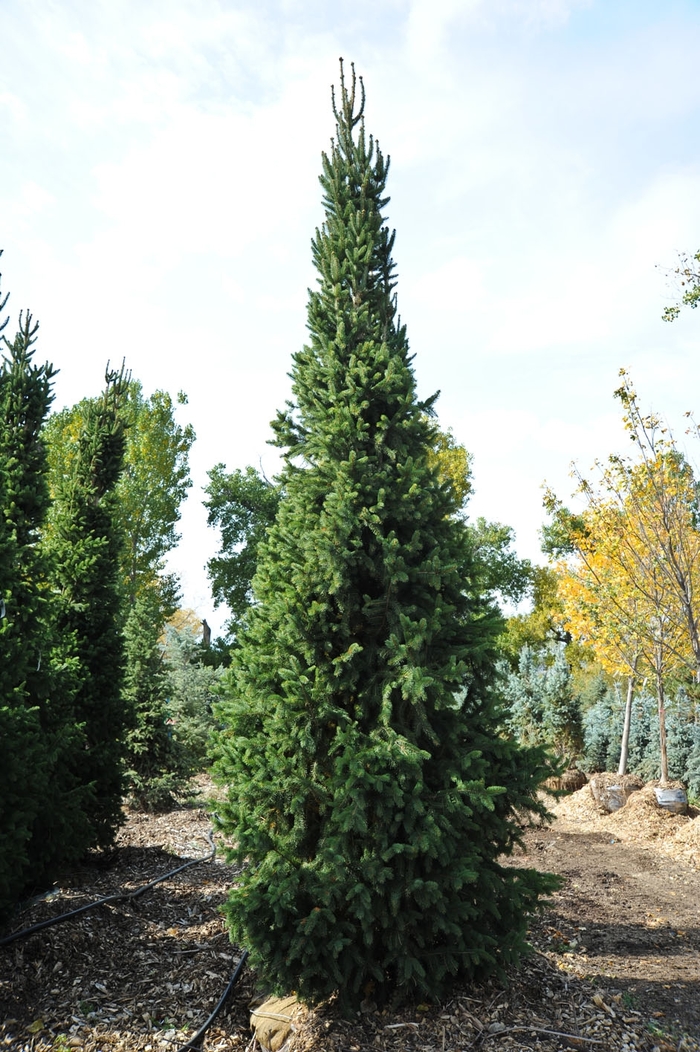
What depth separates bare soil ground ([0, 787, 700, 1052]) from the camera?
375cm

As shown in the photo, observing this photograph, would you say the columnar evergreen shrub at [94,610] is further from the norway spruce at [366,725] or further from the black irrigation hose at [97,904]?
the norway spruce at [366,725]

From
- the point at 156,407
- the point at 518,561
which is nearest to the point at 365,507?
the point at 156,407

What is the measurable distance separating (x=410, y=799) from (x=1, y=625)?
318cm

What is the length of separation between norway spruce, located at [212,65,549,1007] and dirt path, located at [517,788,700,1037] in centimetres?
134

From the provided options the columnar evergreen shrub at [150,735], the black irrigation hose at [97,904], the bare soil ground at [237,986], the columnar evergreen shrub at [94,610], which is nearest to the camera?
the bare soil ground at [237,986]

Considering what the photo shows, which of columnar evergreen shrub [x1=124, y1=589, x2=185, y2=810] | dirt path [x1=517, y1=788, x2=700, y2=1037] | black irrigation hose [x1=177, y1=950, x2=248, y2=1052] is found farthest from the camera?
columnar evergreen shrub [x1=124, y1=589, x2=185, y2=810]

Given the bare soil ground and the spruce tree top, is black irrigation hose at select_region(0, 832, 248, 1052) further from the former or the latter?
the spruce tree top

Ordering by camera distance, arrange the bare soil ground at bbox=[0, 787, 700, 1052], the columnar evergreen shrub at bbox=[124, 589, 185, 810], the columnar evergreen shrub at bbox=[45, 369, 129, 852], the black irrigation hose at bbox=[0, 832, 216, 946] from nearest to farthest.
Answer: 1. the bare soil ground at bbox=[0, 787, 700, 1052]
2. the black irrigation hose at bbox=[0, 832, 216, 946]
3. the columnar evergreen shrub at bbox=[45, 369, 129, 852]
4. the columnar evergreen shrub at bbox=[124, 589, 185, 810]

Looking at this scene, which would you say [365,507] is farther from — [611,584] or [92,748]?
[611,584]

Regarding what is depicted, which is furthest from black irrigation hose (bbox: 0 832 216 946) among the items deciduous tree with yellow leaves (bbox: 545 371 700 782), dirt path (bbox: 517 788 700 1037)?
deciduous tree with yellow leaves (bbox: 545 371 700 782)

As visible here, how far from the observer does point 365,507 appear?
4.24m

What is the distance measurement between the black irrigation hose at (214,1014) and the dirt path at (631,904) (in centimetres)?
210

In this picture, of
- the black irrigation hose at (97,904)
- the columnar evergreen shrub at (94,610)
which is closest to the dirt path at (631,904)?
the black irrigation hose at (97,904)

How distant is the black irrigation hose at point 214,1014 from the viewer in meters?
3.91
